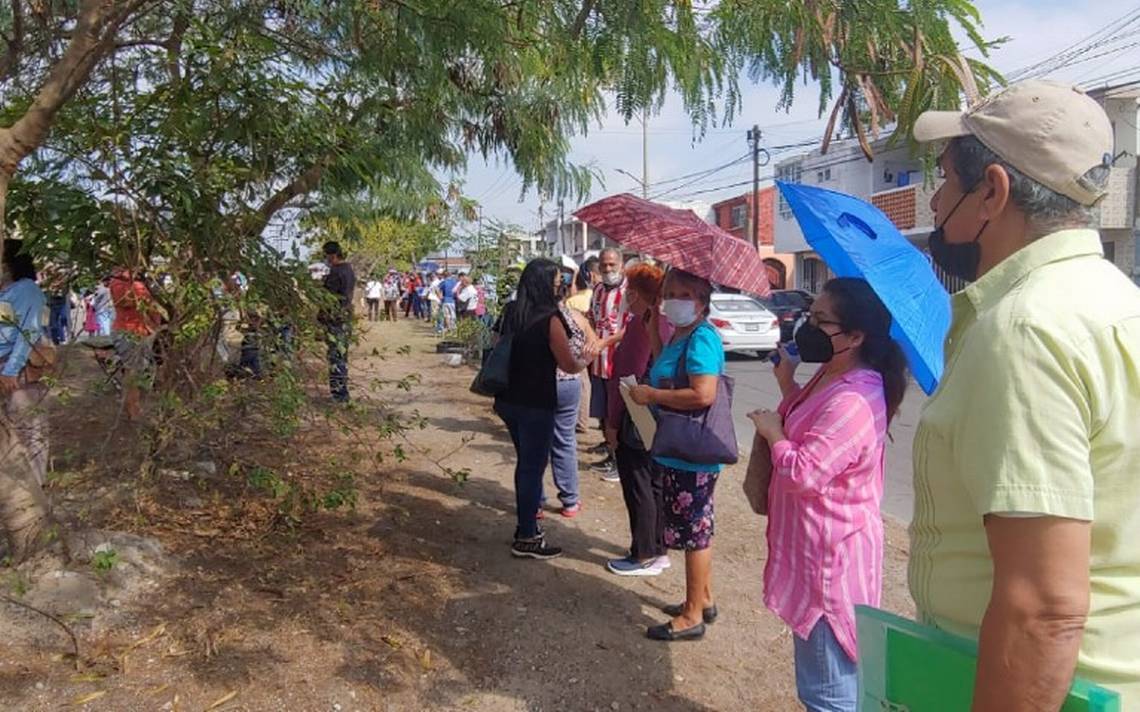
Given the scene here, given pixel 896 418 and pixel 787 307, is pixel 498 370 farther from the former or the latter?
pixel 787 307

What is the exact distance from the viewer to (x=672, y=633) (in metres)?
3.68

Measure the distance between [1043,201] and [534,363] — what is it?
3.24 meters

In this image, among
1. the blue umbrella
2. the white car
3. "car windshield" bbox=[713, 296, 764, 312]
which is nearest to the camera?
the blue umbrella

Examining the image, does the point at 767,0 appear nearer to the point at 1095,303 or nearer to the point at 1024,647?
the point at 1095,303

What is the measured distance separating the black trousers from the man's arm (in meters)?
3.25

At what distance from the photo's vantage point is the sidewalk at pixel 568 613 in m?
3.29

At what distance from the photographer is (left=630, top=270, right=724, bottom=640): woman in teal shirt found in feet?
11.6

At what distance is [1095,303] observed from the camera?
4.08ft

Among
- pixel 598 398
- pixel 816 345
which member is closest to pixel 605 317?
pixel 598 398

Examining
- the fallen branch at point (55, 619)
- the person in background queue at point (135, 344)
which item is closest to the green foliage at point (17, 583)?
the fallen branch at point (55, 619)

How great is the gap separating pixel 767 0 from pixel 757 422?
1.66m

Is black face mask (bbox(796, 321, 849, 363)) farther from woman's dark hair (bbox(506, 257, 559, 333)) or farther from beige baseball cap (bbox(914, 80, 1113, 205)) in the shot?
woman's dark hair (bbox(506, 257, 559, 333))

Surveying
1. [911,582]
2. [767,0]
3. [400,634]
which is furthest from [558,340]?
[911,582]

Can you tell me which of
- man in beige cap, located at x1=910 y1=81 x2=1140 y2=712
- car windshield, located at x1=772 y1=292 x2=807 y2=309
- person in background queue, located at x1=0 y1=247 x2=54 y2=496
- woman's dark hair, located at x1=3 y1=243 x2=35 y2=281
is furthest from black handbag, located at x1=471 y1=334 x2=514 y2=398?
car windshield, located at x1=772 y1=292 x2=807 y2=309
